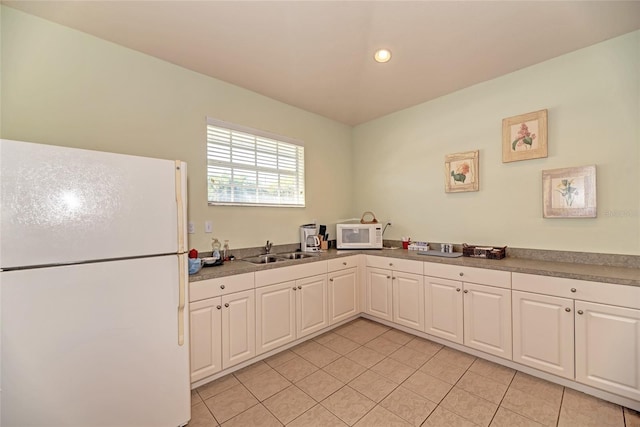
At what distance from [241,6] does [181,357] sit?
2256 millimetres

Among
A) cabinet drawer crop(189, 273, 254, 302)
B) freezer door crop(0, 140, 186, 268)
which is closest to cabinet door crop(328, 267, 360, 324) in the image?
cabinet drawer crop(189, 273, 254, 302)

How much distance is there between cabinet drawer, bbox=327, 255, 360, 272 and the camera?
114 inches

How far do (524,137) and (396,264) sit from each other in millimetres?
1716

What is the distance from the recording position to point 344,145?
395cm

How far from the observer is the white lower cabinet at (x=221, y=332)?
1.95 meters

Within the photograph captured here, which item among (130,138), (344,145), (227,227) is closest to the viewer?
(130,138)

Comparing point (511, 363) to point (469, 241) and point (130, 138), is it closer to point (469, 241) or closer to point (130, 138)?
point (469, 241)

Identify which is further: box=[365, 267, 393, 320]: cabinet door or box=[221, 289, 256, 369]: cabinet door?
box=[365, 267, 393, 320]: cabinet door

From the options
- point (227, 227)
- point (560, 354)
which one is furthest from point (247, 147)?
point (560, 354)

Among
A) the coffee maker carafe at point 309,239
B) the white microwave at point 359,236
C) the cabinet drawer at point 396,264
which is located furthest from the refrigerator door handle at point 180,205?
the cabinet drawer at point 396,264

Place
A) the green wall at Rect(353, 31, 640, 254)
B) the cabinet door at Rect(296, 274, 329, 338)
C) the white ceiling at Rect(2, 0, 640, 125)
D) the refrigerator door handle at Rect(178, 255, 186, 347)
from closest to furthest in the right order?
the refrigerator door handle at Rect(178, 255, 186, 347)
the white ceiling at Rect(2, 0, 640, 125)
the green wall at Rect(353, 31, 640, 254)
the cabinet door at Rect(296, 274, 329, 338)

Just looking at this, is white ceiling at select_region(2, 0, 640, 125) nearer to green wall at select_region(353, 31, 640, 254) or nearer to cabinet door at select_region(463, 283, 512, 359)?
green wall at select_region(353, 31, 640, 254)

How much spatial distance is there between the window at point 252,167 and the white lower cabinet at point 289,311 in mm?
1003

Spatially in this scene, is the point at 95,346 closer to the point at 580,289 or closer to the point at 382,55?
the point at 382,55
